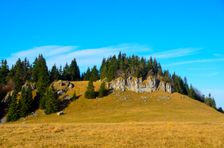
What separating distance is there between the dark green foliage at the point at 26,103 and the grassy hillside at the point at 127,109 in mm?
4410

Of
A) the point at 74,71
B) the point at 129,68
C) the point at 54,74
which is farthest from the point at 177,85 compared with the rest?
the point at 54,74

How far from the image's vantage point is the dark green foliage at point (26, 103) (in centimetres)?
13100

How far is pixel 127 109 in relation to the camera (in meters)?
124

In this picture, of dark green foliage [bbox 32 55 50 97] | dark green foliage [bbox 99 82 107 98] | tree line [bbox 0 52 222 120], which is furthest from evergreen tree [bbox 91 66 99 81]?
dark green foliage [bbox 99 82 107 98]

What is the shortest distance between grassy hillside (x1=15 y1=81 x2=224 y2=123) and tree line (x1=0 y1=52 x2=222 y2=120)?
20.7 ft

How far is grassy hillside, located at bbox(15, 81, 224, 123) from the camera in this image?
10925 centimetres

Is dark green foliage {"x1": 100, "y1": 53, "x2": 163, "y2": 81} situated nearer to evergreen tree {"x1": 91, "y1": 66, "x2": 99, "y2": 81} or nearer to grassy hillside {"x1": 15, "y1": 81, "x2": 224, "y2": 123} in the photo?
evergreen tree {"x1": 91, "y1": 66, "x2": 99, "y2": 81}

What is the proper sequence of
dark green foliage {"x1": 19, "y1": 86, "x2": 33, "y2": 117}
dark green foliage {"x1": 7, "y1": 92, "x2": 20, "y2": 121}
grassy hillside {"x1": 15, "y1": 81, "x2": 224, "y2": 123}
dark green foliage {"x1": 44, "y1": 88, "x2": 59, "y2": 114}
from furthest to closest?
dark green foliage {"x1": 44, "y1": 88, "x2": 59, "y2": 114}
dark green foliage {"x1": 19, "y1": 86, "x2": 33, "y2": 117}
dark green foliage {"x1": 7, "y1": 92, "x2": 20, "y2": 121}
grassy hillside {"x1": 15, "y1": 81, "x2": 224, "y2": 123}

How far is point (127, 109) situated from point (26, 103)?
43646 millimetres

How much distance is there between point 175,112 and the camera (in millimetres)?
116938

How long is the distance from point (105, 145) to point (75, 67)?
175888 millimetres

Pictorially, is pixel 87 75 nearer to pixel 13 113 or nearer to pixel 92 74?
pixel 92 74

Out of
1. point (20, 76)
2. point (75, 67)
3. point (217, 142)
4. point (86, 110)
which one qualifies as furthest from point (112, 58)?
point (217, 142)

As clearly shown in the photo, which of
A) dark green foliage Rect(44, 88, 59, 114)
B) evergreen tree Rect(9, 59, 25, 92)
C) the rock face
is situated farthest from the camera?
evergreen tree Rect(9, 59, 25, 92)
